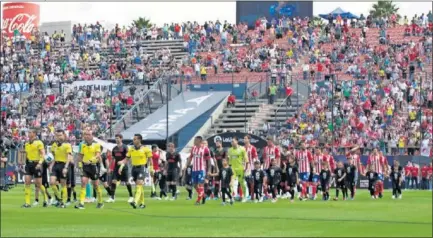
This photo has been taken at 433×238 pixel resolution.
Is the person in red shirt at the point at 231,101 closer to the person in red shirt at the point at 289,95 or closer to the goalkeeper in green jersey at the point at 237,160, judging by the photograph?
the person in red shirt at the point at 289,95

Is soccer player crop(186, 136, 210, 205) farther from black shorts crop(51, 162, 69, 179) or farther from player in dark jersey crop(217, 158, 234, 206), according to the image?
black shorts crop(51, 162, 69, 179)

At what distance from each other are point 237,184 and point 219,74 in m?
32.5

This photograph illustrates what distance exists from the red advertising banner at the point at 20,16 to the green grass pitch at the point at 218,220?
221ft

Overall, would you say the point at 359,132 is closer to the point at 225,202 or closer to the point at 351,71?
the point at 351,71

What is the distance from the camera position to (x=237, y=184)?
35.8m

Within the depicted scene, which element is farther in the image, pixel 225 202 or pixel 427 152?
pixel 427 152

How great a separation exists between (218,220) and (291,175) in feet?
41.0

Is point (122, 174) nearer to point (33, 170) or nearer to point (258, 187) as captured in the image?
point (33, 170)

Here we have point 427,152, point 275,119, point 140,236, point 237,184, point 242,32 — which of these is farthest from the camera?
point 242,32

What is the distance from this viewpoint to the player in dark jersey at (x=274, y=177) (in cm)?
3525

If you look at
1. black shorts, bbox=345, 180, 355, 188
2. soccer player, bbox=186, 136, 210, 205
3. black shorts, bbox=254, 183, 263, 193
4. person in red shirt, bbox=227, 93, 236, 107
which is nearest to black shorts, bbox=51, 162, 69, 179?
soccer player, bbox=186, 136, 210, 205

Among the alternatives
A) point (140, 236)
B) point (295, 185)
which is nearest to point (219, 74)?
point (295, 185)

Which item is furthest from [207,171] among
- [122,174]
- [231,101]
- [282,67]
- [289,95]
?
[282,67]

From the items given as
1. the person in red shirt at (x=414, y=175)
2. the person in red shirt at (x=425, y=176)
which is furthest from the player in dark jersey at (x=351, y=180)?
the person in red shirt at (x=414, y=175)
